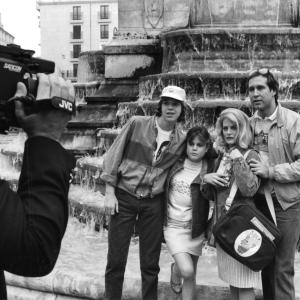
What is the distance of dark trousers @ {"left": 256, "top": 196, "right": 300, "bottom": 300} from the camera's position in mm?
3625

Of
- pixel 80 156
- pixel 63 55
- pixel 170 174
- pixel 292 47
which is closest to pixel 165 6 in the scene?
pixel 292 47

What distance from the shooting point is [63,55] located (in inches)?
2726

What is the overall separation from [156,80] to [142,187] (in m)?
4.50

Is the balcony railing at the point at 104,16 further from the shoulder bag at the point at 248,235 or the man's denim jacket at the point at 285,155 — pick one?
the shoulder bag at the point at 248,235

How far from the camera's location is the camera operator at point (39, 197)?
141 cm

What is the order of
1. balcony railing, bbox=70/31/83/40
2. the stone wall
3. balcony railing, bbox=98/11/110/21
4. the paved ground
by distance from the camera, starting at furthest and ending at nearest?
balcony railing, bbox=70/31/83/40, balcony railing, bbox=98/11/110/21, the stone wall, the paved ground

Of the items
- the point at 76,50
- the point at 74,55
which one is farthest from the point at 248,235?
the point at 76,50

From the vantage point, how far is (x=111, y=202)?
4090 mm

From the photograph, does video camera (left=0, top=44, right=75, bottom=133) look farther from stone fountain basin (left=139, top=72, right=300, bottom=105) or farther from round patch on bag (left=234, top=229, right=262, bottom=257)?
stone fountain basin (left=139, top=72, right=300, bottom=105)

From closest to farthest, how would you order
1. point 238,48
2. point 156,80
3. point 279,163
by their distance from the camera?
point 279,163 < point 156,80 < point 238,48

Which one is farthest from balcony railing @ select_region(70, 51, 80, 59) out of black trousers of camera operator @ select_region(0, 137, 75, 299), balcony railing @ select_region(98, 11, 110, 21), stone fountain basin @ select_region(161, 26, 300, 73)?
black trousers of camera operator @ select_region(0, 137, 75, 299)

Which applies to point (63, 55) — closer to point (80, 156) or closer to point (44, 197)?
point (80, 156)

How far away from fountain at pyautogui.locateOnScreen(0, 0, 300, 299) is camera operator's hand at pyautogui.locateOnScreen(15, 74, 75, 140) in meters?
3.11

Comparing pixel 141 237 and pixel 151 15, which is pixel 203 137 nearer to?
pixel 141 237
